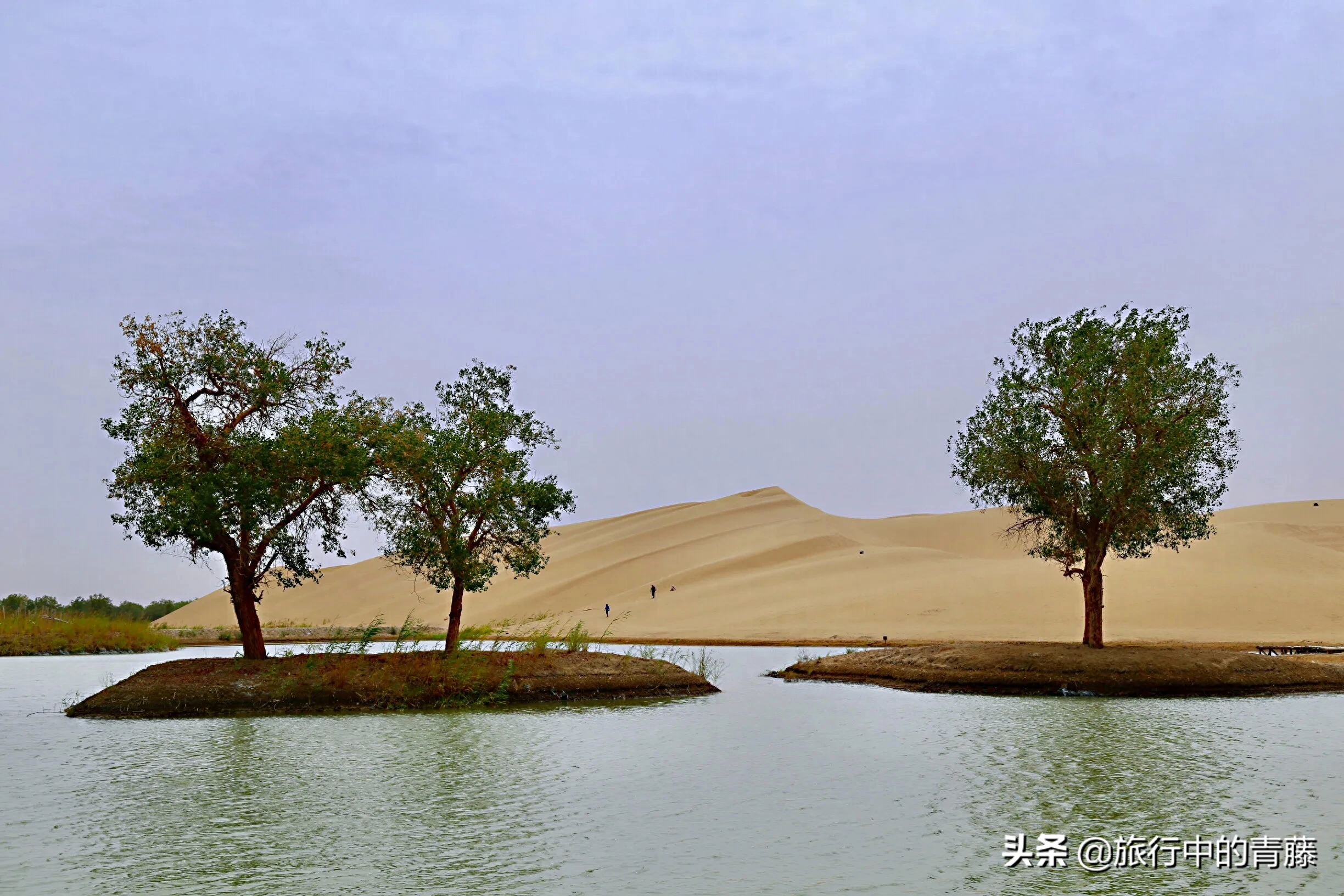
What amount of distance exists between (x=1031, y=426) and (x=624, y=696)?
15.8m

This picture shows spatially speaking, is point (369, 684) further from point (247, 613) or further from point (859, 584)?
point (859, 584)

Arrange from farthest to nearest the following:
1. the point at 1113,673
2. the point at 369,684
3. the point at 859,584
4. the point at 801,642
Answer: the point at 859,584
the point at 801,642
the point at 1113,673
the point at 369,684

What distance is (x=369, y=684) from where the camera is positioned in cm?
2809

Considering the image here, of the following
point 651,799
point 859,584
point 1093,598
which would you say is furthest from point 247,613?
point 859,584

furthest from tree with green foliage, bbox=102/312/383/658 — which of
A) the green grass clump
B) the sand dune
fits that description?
the green grass clump

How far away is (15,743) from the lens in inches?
894

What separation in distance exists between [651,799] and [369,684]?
14.2 m

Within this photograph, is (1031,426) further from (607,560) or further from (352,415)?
(607,560)

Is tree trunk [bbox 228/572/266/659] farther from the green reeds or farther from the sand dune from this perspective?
the sand dune

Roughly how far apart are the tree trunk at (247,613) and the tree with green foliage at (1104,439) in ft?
75.2

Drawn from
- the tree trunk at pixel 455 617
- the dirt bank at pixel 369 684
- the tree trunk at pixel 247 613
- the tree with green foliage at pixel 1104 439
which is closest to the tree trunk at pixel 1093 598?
the tree with green foliage at pixel 1104 439

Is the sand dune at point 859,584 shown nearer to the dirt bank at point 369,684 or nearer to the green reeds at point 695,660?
the green reeds at point 695,660

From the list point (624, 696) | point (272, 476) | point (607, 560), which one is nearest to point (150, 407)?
point (272, 476)

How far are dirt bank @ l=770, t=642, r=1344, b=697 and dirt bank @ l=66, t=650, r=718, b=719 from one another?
8.51 m
